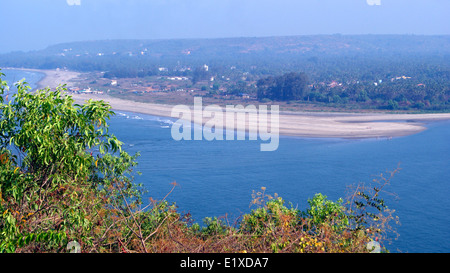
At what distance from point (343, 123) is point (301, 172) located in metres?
10.0

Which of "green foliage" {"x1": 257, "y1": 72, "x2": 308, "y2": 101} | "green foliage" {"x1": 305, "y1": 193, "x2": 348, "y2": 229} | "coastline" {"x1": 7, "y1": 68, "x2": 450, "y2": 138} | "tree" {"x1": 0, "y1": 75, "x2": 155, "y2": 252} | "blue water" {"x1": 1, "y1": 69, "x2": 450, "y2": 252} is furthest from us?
"green foliage" {"x1": 257, "y1": 72, "x2": 308, "y2": 101}

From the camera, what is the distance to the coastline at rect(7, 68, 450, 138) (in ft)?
67.2

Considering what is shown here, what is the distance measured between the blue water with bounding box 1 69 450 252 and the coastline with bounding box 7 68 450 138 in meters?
1.13

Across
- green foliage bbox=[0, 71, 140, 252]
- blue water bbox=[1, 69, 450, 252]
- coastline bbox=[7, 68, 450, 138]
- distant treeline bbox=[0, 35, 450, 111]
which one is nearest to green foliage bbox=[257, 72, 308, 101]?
distant treeline bbox=[0, 35, 450, 111]

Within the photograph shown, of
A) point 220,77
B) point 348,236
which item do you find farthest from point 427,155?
point 220,77

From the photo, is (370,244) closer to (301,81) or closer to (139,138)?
(139,138)

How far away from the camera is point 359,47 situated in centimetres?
9600

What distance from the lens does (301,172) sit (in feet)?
45.2

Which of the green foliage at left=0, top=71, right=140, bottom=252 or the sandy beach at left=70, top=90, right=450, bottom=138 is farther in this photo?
the sandy beach at left=70, top=90, right=450, bottom=138

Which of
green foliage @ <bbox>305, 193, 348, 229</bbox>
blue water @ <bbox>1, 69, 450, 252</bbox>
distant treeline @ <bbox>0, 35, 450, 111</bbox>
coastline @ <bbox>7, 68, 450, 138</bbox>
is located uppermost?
distant treeline @ <bbox>0, 35, 450, 111</bbox>

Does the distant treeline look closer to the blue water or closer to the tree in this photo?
the blue water

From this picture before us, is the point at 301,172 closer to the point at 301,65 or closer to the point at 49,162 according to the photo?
the point at 49,162

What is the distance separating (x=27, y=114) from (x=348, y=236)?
296cm

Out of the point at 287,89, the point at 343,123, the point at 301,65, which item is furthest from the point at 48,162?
the point at 301,65
